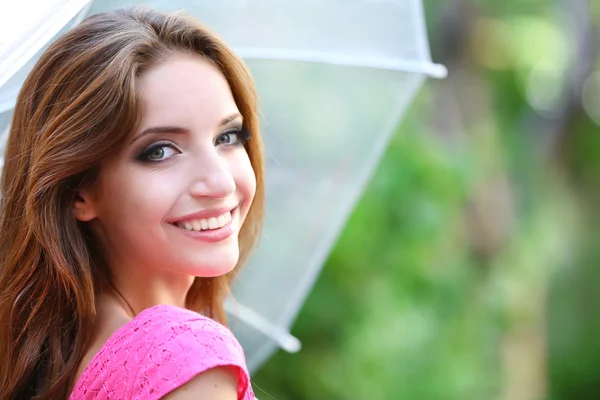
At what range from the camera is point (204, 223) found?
1749mm

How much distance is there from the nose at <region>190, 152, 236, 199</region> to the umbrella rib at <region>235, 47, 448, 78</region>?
0.63m

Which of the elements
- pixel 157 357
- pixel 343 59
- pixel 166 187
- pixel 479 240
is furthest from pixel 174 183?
pixel 479 240

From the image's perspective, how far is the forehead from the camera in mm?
1691

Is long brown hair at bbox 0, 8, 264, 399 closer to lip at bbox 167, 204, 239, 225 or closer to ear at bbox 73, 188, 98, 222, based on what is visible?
ear at bbox 73, 188, 98, 222

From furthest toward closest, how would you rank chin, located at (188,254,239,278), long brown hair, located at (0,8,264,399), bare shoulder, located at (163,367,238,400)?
chin, located at (188,254,239,278) → long brown hair, located at (0,8,264,399) → bare shoulder, located at (163,367,238,400)

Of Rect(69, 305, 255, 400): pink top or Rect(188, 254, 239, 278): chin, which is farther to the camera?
Rect(188, 254, 239, 278): chin

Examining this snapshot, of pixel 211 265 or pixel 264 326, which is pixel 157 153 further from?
pixel 264 326

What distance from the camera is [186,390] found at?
1.44 meters

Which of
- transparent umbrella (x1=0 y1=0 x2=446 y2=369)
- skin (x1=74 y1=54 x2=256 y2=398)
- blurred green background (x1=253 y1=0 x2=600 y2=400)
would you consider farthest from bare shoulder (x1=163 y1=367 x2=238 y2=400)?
blurred green background (x1=253 y1=0 x2=600 y2=400)

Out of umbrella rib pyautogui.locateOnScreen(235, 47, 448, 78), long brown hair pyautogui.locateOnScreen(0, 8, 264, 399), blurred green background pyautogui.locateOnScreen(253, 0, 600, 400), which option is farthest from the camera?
blurred green background pyautogui.locateOnScreen(253, 0, 600, 400)

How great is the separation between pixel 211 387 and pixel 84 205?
53 centimetres

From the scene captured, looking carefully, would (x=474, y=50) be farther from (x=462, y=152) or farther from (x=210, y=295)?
(x=210, y=295)

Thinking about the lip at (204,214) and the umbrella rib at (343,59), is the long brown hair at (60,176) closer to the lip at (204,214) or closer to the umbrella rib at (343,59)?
the lip at (204,214)

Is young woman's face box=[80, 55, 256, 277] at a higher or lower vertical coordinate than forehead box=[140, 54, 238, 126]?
lower
